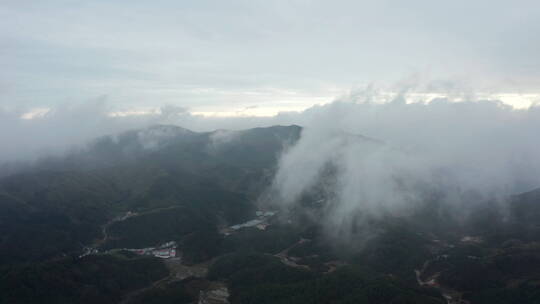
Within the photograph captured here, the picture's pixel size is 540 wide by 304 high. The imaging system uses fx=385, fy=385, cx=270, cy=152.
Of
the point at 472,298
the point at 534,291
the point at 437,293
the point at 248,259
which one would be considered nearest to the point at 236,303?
the point at 248,259

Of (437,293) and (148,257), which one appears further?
(148,257)

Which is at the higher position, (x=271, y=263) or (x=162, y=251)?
(x=271, y=263)

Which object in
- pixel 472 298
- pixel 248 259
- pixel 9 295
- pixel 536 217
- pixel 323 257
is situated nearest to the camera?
pixel 9 295

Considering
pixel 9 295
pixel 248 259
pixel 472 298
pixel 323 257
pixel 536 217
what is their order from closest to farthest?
pixel 9 295
pixel 472 298
pixel 248 259
pixel 323 257
pixel 536 217

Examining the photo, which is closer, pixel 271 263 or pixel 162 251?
pixel 271 263

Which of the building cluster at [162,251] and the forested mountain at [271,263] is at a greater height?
the forested mountain at [271,263]

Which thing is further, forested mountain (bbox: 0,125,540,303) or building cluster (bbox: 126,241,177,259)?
building cluster (bbox: 126,241,177,259)

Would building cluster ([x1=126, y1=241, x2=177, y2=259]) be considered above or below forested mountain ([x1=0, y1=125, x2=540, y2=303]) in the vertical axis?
below

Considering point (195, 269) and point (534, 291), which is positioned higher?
point (534, 291)

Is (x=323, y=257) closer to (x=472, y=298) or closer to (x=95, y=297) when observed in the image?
(x=472, y=298)

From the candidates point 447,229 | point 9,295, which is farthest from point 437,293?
point 9,295

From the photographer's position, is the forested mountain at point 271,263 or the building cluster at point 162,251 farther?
the building cluster at point 162,251
